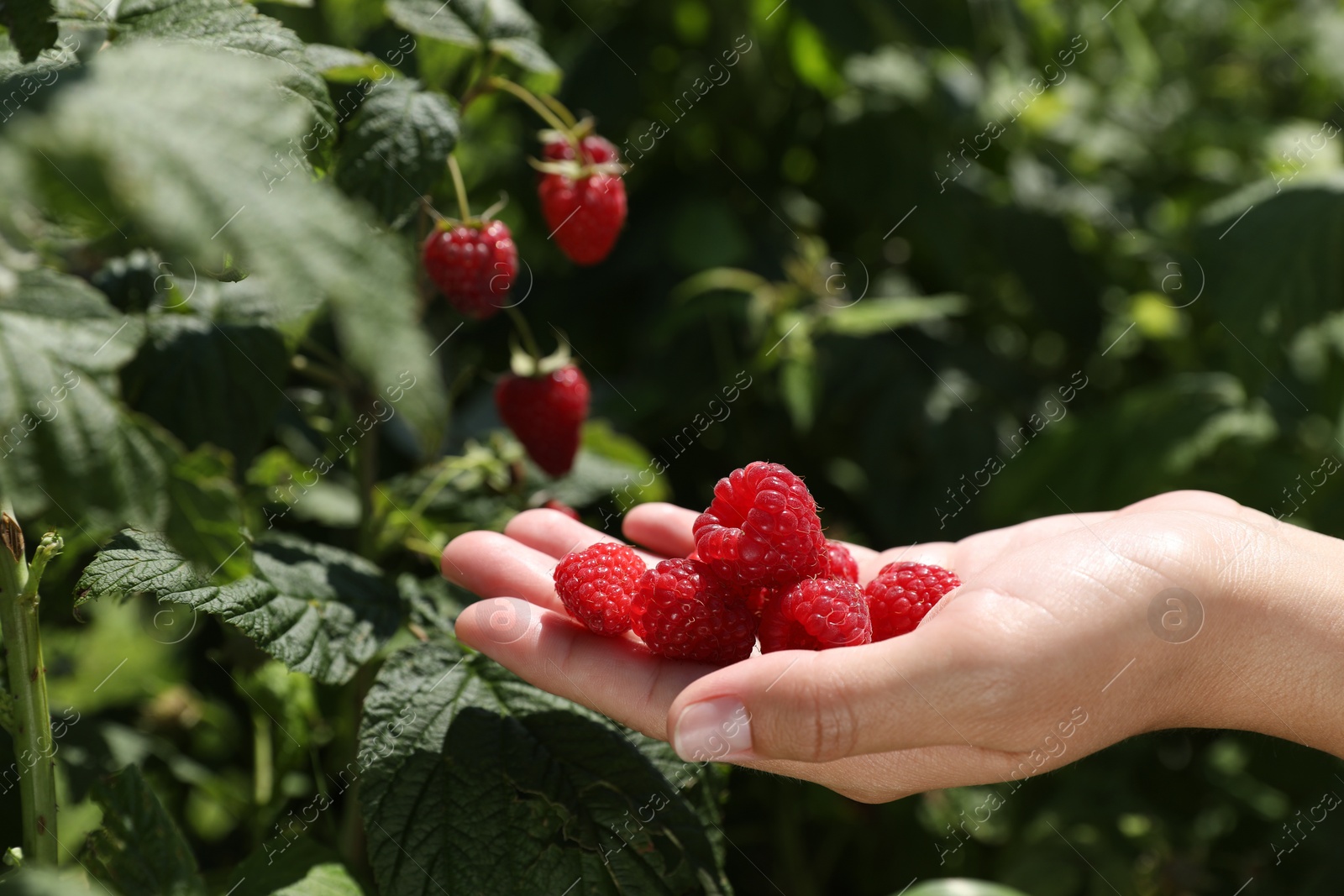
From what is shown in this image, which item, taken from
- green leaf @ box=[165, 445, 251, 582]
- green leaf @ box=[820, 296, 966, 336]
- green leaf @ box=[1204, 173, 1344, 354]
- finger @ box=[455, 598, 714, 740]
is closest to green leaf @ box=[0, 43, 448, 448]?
green leaf @ box=[165, 445, 251, 582]

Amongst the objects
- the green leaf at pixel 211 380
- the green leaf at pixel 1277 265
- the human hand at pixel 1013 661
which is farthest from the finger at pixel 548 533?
the green leaf at pixel 1277 265

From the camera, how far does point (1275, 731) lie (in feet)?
4.60

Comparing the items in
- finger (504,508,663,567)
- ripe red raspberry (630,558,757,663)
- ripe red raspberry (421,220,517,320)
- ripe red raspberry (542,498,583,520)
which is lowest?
ripe red raspberry (542,498,583,520)

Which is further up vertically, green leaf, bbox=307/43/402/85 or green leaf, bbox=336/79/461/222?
green leaf, bbox=307/43/402/85

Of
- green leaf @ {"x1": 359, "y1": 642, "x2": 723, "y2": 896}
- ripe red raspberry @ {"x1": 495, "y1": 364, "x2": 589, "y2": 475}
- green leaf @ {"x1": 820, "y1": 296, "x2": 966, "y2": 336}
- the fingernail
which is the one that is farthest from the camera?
green leaf @ {"x1": 820, "y1": 296, "x2": 966, "y2": 336}

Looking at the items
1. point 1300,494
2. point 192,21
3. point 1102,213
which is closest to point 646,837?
point 192,21

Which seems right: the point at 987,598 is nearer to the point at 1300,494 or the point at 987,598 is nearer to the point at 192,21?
the point at 192,21

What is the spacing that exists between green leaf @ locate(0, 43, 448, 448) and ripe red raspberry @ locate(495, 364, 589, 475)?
0.84m

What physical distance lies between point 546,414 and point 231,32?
65 cm

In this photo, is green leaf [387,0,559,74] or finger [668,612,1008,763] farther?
green leaf [387,0,559,74]

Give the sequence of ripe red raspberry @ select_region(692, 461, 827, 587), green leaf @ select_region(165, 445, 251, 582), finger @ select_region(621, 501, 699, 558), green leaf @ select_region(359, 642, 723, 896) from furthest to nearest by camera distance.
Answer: finger @ select_region(621, 501, 699, 558) → ripe red raspberry @ select_region(692, 461, 827, 587) → green leaf @ select_region(359, 642, 723, 896) → green leaf @ select_region(165, 445, 251, 582)

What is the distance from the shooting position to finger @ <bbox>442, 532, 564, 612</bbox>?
1.35 meters

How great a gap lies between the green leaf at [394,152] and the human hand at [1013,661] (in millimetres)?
460

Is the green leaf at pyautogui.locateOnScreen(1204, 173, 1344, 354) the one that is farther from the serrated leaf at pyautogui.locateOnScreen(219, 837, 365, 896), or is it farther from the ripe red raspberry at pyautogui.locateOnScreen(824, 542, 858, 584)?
the serrated leaf at pyautogui.locateOnScreen(219, 837, 365, 896)
